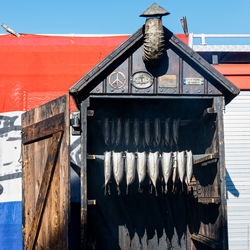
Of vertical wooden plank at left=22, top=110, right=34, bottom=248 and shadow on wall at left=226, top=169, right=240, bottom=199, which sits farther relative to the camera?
shadow on wall at left=226, top=169, right=240, bottom=199

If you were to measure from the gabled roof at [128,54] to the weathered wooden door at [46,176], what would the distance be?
0.96ft

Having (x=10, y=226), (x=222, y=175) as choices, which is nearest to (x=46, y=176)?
(x=222, y=175)

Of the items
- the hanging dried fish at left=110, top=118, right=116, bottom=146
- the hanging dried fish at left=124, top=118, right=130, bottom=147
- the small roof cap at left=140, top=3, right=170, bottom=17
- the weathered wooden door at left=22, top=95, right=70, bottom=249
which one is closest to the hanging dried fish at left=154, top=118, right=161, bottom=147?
the hanging dried fish at left=124, top=118, right=130, bottom=147

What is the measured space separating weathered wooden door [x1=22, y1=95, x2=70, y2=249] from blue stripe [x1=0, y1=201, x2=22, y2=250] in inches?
84.3

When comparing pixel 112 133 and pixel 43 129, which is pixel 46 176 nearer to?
pixel 43 129

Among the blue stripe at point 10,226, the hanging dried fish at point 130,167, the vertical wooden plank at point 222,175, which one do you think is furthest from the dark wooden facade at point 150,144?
the blue stripe at point 10,226

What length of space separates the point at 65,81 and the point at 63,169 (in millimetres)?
3733

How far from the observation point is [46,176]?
17.2 ft

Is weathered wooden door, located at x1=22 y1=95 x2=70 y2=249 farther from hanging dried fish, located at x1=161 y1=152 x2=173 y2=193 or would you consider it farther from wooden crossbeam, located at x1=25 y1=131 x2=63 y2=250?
hanging dried fish, located at x1=161 y1=152 x2=173 y2=193

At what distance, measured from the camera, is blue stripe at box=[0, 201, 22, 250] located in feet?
25.2

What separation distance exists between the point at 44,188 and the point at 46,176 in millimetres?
170

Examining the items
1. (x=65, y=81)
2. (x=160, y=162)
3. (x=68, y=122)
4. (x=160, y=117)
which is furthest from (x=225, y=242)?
(x=65, y=81)

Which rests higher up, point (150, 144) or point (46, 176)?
point (150, 144)

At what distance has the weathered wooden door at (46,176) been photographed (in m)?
4.93
